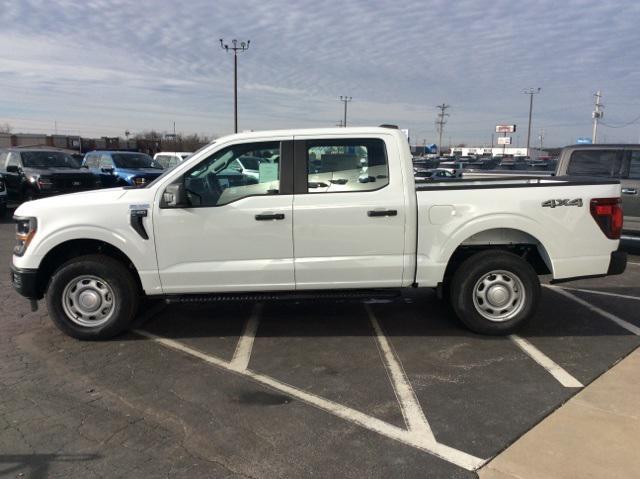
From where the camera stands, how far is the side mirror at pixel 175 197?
4711mm

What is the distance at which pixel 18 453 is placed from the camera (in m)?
3.21

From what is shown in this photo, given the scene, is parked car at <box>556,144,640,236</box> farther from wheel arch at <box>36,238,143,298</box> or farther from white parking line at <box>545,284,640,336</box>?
wheel arch at <box>36,238,143,298</box>

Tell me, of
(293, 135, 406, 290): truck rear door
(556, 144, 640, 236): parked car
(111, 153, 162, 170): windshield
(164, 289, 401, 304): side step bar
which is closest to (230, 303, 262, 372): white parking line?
(164, 289, 401, 304): side step bar

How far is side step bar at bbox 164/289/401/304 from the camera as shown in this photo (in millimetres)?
5000

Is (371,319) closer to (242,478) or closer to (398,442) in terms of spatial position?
(398,442)

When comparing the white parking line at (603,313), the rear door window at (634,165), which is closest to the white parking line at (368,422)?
the white parking line at (603,313)

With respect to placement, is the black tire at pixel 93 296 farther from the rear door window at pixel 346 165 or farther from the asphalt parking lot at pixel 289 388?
the rear door window at pixel 346 165

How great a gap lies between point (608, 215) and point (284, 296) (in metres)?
3.17

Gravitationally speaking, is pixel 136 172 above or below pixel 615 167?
below

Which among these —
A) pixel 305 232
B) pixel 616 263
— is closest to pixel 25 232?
pixel 305 232

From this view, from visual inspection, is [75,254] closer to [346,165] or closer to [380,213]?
[346,165]

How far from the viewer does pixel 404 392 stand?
402cm

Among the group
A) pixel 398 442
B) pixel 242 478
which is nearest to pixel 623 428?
pixel 398 442

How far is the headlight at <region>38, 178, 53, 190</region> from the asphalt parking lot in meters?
8.77
